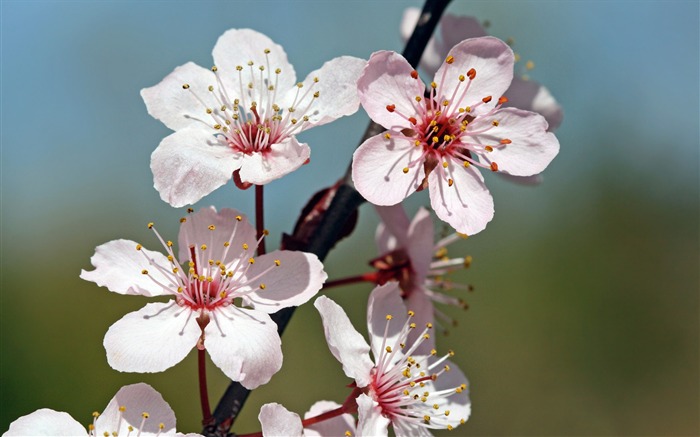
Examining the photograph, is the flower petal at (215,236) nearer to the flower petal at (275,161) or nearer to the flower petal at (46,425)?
the flower petal at (275,161)

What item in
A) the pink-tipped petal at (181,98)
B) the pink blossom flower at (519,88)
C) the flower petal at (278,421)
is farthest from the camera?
the pink blossom flower at (519,88)

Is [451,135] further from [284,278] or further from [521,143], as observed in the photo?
[284,278]

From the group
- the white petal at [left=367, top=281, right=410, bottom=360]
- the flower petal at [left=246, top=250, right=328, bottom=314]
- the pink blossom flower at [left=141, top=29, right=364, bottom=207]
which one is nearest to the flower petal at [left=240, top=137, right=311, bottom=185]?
the pink blossom flower at [left=141, top=29, right=364, bottom=207]

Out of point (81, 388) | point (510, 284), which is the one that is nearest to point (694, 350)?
point (510, 284)

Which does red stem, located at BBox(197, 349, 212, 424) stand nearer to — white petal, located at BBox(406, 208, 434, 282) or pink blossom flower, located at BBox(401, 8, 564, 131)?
white petal, located at BBox(406, 208, 434, 282)

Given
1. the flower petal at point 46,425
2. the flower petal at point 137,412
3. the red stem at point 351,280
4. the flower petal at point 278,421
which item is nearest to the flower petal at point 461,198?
the red stem at point 351,280
